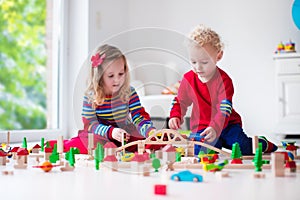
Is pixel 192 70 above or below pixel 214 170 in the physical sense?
above

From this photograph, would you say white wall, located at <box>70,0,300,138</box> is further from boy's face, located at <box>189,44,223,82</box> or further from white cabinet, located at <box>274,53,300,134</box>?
boy's face, located at <box>189,44,223,82</box>

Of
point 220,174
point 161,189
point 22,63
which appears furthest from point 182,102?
point 22,63

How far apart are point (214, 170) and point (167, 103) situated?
1349 mm

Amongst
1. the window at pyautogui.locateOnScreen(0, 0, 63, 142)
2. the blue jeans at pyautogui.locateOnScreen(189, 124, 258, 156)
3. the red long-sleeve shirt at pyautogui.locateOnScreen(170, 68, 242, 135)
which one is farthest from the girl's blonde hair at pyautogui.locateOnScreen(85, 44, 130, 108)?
the window at pyautogui.locateOnScreen(0, 0, 63, 142)

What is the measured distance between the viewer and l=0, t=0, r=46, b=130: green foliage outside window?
353cm

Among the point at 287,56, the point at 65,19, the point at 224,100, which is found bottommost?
the point at 224,100

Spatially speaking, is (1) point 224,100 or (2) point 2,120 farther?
(2) point 2,120

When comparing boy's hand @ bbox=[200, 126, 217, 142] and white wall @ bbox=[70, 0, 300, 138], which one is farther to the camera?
white wall @ bbox=[70, 0, 300, 138]

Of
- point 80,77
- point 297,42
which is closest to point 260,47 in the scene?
point 297,42

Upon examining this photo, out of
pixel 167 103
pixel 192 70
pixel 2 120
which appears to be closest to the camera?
pixel 192 70

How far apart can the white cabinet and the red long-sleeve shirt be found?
1.33m

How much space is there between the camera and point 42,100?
3697mm

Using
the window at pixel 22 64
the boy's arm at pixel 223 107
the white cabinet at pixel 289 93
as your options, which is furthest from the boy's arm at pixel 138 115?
the window at pixel 22 64

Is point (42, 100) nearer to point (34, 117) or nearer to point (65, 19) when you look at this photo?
point (34, 117)
